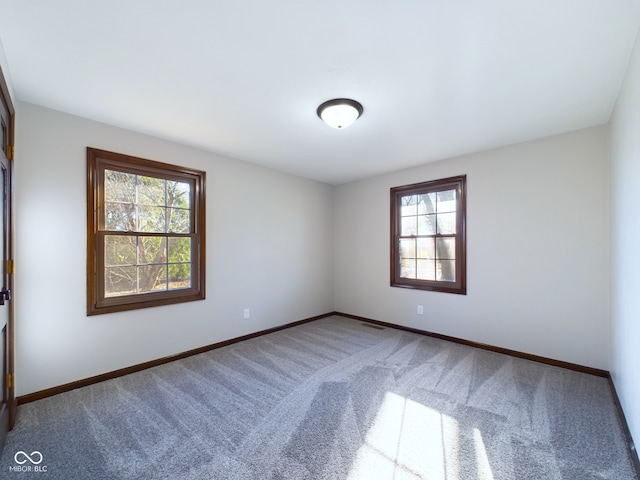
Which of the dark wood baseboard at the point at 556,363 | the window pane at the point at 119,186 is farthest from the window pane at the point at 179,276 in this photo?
the dark wood baseboard at the point at 556,363

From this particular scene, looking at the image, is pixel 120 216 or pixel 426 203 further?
pixel 426 203

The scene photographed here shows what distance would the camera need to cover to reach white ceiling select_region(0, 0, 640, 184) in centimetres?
144

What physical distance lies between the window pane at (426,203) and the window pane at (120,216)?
354cm

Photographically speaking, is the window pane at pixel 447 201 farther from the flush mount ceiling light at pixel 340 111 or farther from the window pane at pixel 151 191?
the window pane at pixel 151 191

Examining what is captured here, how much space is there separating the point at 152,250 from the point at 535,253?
4.10m

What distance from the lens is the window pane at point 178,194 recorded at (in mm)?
3184

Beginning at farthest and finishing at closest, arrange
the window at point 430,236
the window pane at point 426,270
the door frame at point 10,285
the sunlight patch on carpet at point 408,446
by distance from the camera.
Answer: the window pane at point 426,270 < the window at point 430,236 < the door frame at point 10,285 < the sunlight patch on carpet at point 408,446

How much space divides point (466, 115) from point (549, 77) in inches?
24.7

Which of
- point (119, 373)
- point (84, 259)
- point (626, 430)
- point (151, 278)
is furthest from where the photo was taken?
point (151, 278)

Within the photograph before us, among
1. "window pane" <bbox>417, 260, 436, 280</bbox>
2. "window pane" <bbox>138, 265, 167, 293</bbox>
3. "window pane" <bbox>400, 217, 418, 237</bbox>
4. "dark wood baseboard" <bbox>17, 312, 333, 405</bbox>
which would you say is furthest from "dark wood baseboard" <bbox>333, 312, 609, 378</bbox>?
"window pane" <bbox>138, 265, 167, 293</bbox>

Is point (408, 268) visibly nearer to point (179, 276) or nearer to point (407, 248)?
point (407, 248)

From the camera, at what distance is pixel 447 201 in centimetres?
382

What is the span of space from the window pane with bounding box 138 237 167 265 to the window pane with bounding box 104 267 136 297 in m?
0.15

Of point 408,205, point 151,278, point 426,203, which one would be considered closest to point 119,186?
point 151,278
